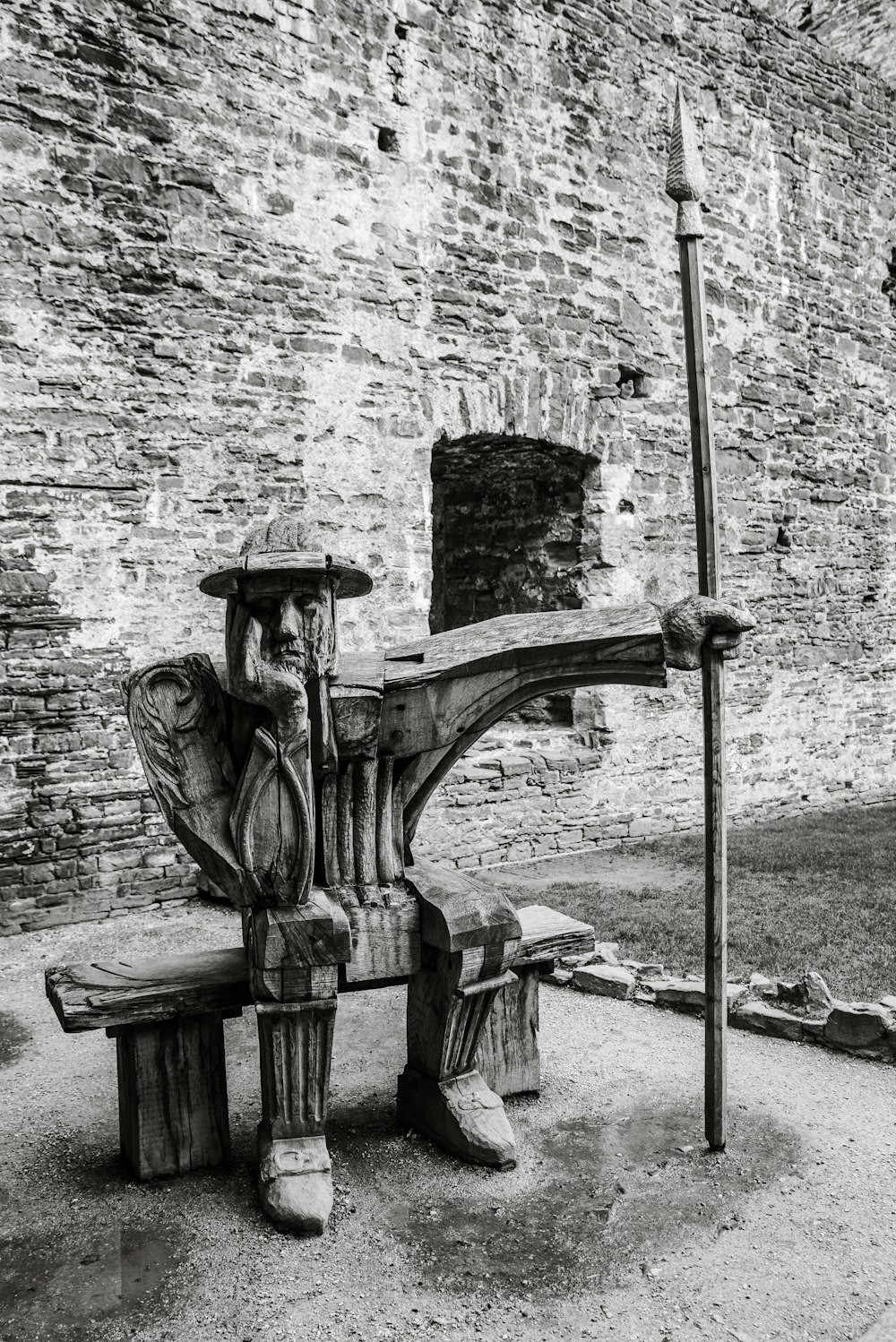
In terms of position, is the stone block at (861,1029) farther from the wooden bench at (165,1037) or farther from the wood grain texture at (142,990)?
the wood grain texture at (142,990)

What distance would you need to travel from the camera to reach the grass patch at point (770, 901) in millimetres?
4895

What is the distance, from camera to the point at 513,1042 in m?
3.50

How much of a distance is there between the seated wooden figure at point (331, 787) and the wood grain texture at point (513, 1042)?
0.26 metres

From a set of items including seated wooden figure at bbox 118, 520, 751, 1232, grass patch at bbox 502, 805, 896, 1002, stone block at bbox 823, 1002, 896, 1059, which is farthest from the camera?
grass patch at bbox 502, 805, 896, 1002

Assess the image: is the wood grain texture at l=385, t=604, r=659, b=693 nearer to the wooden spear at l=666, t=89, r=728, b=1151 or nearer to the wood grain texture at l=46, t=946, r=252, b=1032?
the wooden spear at l=666, t=89, r=728, b=1151

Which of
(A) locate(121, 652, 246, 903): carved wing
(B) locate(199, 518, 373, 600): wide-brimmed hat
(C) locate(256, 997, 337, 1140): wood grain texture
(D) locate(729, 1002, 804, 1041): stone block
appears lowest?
(D) locate(729, 1002, 804, 1041): stone block

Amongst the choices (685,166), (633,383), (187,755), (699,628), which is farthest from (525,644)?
(633,383)

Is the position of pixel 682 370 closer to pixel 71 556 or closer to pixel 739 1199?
pixel 71 556

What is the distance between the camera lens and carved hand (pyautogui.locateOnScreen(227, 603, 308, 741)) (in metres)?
2.73

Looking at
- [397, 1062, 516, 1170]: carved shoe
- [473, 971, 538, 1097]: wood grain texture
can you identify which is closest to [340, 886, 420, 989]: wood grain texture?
[397, 1062, 516, 1170]: carved shoe

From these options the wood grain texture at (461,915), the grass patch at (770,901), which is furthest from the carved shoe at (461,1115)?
the grass patch at (770,901)

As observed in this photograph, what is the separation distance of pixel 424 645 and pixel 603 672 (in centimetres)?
52

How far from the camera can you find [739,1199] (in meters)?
2.88

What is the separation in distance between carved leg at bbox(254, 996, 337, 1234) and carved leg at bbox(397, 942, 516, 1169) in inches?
14.2
